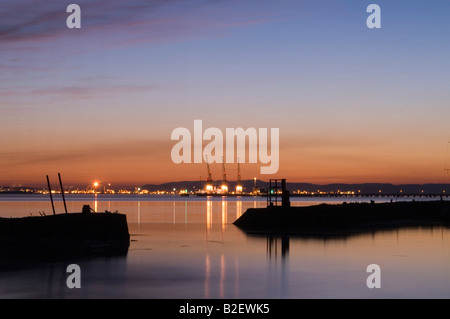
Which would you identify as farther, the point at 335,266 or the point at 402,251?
the point at 402,251

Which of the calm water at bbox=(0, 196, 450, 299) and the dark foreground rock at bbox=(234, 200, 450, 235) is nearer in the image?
the calm water at bbox=(0, 196, 450, 299)

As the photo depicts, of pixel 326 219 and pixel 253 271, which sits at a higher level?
pixel 253 271

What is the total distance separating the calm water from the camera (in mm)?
22969

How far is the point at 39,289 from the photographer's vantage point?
910 inches

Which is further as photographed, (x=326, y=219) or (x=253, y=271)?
(x=326, y=219)

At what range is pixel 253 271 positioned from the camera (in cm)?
2912

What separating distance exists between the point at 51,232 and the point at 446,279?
20995 mm

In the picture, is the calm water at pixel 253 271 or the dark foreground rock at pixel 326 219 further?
the dark foreground rock at pixel 326 219

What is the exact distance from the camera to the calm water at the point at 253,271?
23.0 metres
